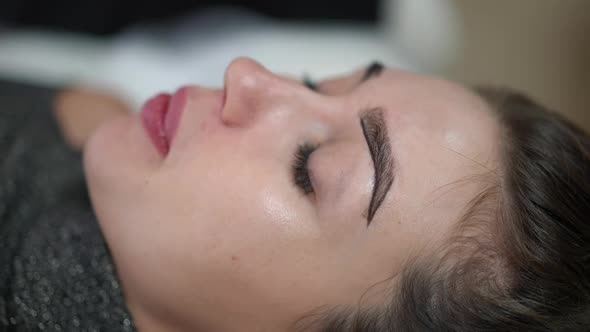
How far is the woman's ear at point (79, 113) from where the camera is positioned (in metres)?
1.37

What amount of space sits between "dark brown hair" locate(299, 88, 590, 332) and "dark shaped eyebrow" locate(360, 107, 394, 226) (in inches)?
3.9

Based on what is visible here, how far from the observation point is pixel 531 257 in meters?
0.73

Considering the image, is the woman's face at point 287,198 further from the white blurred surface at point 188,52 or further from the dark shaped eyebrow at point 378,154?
the white blurred surface at point 188,52

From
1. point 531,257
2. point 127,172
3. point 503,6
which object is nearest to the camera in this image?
point 531,257

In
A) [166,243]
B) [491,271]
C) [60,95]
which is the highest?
[491,271]

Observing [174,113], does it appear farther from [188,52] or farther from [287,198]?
[188,52]

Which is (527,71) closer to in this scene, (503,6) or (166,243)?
(503,6)

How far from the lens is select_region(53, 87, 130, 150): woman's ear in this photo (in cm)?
137

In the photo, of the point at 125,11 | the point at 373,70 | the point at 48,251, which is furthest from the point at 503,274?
the point at 125,11

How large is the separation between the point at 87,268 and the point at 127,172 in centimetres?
18

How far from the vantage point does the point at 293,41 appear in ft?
5.63

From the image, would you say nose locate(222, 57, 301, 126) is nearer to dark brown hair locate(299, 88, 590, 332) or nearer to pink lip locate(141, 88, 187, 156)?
pink lip locate(141, 88, 187, 156)

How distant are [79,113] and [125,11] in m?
0.54

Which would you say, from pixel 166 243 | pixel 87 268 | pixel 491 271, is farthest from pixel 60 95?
pixel 491 271
